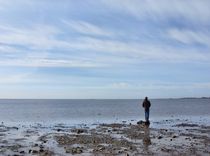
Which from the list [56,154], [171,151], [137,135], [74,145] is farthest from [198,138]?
[56,154]

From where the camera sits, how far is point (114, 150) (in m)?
23.3

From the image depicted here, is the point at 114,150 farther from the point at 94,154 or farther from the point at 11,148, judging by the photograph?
the point at 11,148

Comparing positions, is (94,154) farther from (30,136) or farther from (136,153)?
(30,136)

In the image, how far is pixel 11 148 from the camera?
24766 mm

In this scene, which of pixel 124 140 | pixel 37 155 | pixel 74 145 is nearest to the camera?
pixel 37 155

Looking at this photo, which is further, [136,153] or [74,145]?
[74,145]

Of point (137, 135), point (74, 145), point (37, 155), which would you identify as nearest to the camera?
point (37, 155)

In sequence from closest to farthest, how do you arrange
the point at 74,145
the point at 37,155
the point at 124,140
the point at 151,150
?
the point at 37,155 < the point at 151,150 < the point at 74,145 < the point at 124,140

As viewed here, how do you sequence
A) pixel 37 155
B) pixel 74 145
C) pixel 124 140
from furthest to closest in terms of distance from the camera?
1. pixel 124 140
2. pixel 74 145
3. pixel 37 155

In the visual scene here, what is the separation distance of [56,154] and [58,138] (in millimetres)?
7526

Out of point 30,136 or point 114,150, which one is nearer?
point 114,150

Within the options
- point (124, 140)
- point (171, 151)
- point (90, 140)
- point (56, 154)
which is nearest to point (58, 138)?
point (90, 140)

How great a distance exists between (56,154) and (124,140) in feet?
23.0

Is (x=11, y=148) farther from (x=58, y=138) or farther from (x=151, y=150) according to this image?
(x=151, y=150)
